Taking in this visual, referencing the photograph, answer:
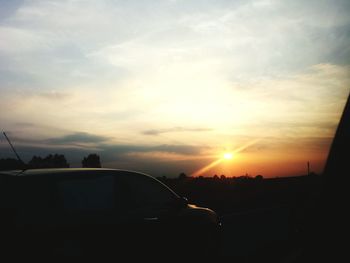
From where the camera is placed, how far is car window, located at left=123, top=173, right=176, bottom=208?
6.05 metres

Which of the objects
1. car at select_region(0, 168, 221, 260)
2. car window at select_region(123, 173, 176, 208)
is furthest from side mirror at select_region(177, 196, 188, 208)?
car window at select_region(123, 173, 176, 208)

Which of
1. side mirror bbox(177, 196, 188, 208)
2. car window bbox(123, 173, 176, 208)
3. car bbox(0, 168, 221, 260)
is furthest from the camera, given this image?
side mirror bbox(177, 196, 188, 208)

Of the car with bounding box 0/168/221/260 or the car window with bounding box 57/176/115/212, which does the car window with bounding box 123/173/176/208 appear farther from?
the car window with bounding box 57/176/115/212

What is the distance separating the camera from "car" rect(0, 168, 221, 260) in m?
4.74

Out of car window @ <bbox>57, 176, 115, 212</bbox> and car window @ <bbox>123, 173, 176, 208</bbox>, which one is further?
car window @ <bbox>123, 173, 176, 208</bbox>

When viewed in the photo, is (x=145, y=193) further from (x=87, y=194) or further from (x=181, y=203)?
(x=87, y=194)

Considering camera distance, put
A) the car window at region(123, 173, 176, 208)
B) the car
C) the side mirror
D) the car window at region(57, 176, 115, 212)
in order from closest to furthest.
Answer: the car < the car window at region(57, 176, 115, 212) < the car window at region(123, 173, 176, 208) < the side mirror

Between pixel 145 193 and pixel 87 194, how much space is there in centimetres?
118

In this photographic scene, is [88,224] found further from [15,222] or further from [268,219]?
[268,219]

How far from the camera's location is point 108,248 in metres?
5.36

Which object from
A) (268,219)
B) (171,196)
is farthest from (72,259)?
(268,219)

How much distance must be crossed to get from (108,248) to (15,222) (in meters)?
1.22

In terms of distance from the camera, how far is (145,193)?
6.40 meters

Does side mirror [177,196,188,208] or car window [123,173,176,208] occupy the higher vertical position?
car window [123,173,176,208]
